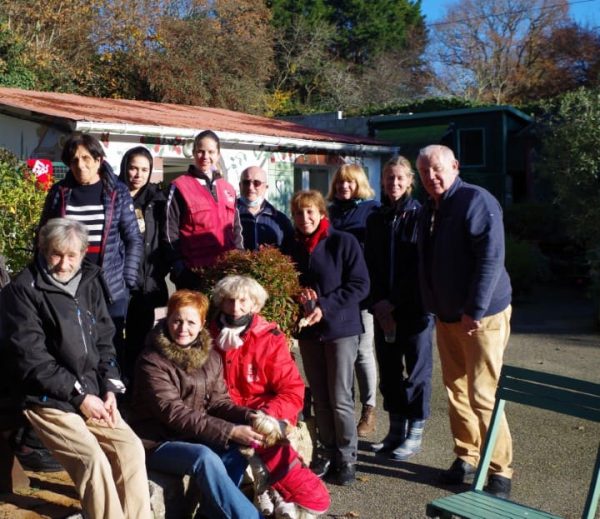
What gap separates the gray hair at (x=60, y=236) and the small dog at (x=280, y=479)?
123 cm

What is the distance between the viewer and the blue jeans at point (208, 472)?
3746 millimetres

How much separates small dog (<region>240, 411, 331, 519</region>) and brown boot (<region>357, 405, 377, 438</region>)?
1741 mm

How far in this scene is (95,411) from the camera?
373cm

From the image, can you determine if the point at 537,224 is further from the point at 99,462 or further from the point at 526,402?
the point at 99,462

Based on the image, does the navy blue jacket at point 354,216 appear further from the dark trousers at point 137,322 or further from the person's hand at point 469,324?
the dark trousers at point 137,322

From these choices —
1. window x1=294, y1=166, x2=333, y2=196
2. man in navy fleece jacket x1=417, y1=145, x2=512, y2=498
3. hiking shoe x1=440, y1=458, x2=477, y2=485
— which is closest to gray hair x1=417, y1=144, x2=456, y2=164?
man in navy fleece jacket x1=417, y1=145, x2=512, y2=498

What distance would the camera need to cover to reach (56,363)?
3.72 metres

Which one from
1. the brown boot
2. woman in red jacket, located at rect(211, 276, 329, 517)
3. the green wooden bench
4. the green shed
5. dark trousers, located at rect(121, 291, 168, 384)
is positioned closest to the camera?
the green wooden bench

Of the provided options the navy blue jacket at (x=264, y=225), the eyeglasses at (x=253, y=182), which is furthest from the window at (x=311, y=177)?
the eyeglasses at (x=253, y=182)

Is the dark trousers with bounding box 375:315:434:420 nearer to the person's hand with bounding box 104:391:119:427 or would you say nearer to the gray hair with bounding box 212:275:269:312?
the gray hair with bounding box 212:275:269:312

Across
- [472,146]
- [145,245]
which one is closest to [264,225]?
[145,245]

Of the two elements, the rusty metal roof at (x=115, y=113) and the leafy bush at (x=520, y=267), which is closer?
the rusty metal roof at (x=115, y=113)

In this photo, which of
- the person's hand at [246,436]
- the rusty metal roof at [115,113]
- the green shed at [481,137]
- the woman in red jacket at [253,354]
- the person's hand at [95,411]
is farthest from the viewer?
the green shed at [481,137]

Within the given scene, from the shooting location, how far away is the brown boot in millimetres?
5805
